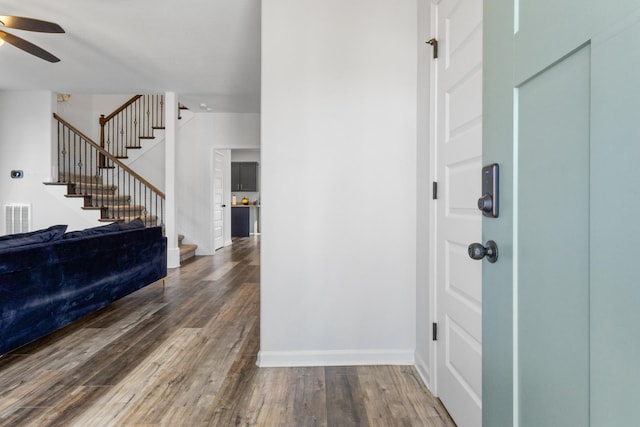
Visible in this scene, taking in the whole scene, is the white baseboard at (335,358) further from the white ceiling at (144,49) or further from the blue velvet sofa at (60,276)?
the white ceiling at (144,49)

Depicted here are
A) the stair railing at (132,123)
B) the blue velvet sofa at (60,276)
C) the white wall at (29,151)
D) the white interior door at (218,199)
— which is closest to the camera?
the blue velvet sofa at (60,276)

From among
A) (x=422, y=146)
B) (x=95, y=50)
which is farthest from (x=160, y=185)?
(x=422, y=146)

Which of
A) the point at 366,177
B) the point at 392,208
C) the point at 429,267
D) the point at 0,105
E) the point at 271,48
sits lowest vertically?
the point at 429,267

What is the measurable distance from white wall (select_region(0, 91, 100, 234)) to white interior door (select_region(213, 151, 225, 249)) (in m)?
2.44

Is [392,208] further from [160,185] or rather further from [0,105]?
[0,105]

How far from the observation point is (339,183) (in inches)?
90.7

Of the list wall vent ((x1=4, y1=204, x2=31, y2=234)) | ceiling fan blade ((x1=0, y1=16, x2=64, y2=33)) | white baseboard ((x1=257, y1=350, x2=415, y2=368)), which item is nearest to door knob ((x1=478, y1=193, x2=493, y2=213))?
→ white baseboard ((x1=257, y1=350, x2=415, y2=368))

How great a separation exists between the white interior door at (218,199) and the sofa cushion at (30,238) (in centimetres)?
430

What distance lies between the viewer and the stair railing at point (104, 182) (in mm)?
5977

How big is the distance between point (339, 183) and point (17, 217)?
605 centimetres

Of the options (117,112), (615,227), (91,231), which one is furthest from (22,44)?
(615,227)

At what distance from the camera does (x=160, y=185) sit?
714cm

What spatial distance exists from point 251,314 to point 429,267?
6.18 feet

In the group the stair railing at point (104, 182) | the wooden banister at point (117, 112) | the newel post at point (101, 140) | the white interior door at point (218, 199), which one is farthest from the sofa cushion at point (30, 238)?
the wooden banister at point (117, 112)
